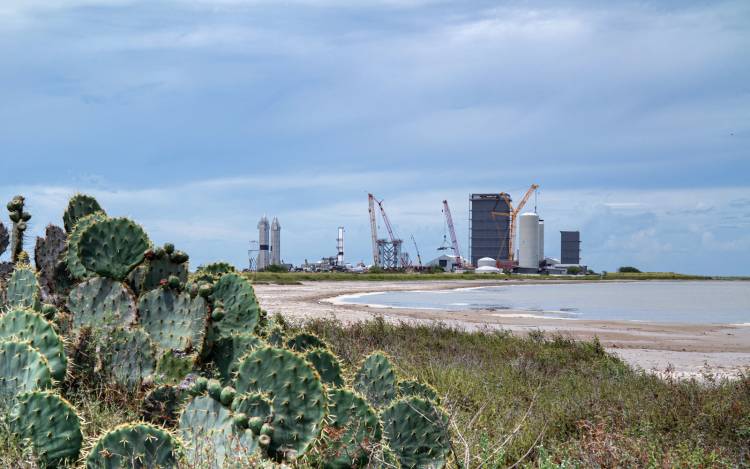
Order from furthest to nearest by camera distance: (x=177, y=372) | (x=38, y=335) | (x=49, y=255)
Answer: (x=49, y=255) < (x=177, y=372) < (x=38, y=335)

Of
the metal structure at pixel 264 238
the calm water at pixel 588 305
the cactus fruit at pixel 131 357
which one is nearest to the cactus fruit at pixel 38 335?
the cactus fruit at pixel 131 357

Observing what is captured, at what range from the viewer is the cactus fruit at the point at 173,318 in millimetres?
5629

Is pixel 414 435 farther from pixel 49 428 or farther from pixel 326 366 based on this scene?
pixel 49 428

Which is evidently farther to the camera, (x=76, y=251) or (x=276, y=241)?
(x=276, y=241)

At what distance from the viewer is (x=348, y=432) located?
432 cm

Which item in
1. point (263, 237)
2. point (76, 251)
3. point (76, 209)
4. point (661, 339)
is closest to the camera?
point (76, 251)

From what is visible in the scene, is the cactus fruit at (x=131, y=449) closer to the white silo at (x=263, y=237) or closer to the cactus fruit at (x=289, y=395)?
the cactus fruit at (x=289, y=395)

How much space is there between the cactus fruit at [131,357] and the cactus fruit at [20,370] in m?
0.99

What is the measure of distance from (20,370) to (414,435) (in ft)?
8.89

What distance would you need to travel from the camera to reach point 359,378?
5.37 meters

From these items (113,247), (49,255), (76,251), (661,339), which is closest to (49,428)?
(113,247)

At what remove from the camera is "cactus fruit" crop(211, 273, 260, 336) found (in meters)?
6.09

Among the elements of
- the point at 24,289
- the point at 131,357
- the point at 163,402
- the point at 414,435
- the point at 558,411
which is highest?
the point at 24,289

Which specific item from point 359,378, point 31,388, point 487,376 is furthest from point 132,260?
point 487,376
